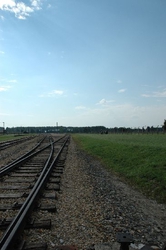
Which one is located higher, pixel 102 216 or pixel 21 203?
pixel 21 203

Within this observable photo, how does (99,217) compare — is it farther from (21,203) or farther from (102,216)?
(21,203)

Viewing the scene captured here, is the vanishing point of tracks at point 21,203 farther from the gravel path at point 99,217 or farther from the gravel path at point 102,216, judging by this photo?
the gravel path at point 102,216

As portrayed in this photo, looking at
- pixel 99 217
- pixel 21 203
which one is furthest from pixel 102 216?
pixel 21 203

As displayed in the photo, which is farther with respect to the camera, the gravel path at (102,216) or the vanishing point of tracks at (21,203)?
the gravel path at (102,216)

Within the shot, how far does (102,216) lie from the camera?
18.0 feet

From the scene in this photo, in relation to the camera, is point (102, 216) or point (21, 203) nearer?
point (102, 216)

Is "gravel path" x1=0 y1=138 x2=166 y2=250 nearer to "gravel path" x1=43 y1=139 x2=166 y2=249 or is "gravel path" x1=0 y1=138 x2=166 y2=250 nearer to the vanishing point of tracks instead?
"gravel path" x1=43 y1=139 x2=166 y2=249

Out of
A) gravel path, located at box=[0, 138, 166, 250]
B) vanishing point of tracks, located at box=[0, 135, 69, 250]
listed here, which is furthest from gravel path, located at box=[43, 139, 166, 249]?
vanishing point of tracks, located at box=[0, 135, 69, 250]

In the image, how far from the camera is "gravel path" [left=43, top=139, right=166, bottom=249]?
175 inches

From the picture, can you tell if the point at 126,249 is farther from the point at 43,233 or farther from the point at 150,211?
the point at 150,211

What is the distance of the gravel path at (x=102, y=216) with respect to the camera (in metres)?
4.46

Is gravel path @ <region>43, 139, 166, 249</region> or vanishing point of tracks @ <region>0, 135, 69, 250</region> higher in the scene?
vanishing point of tracks @ <region>0, 135, 69, 250</region>

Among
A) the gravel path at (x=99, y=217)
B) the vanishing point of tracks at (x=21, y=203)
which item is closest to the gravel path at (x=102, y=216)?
the gravel path at (x=99, y=217)

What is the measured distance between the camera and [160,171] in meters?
9.80
